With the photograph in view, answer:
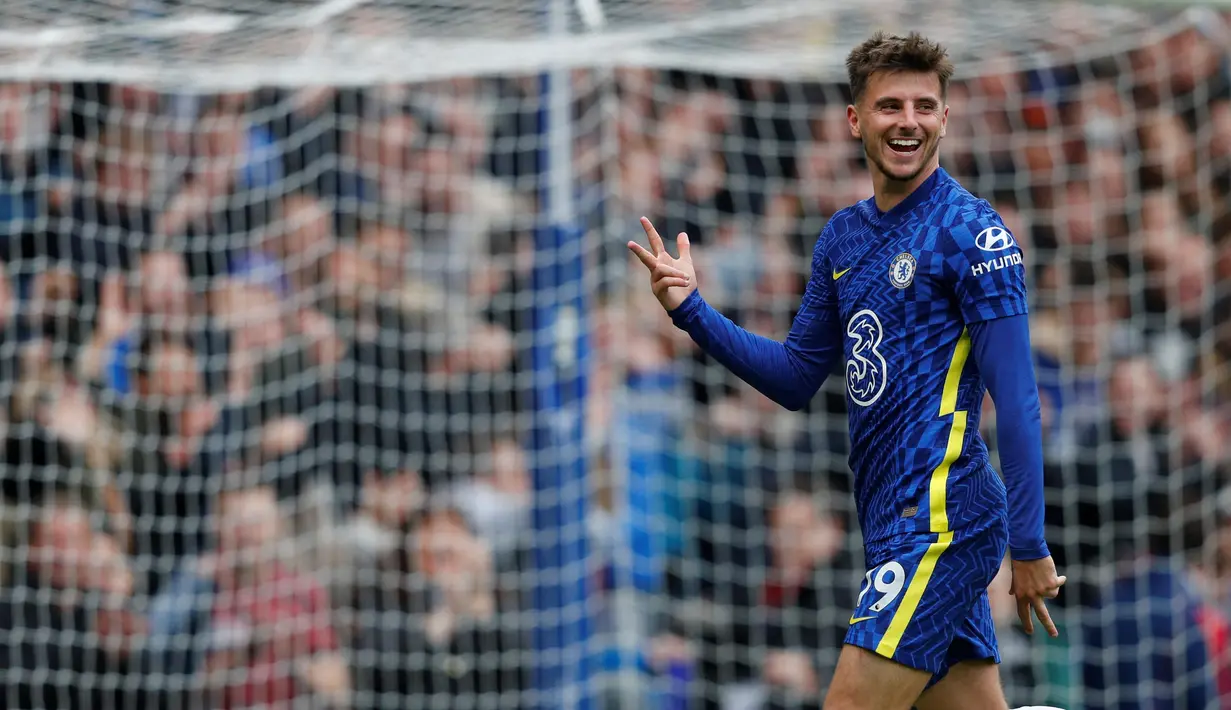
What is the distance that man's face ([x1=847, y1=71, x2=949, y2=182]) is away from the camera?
110 inches

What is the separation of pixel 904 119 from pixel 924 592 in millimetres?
841

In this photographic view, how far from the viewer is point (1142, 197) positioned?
628cm

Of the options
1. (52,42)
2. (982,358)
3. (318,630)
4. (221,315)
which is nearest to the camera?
(982,358)

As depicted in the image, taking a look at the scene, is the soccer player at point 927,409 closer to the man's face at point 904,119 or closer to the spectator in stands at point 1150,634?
the man's face at point 904,119

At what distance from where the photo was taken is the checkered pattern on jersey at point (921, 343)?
8.96 ft

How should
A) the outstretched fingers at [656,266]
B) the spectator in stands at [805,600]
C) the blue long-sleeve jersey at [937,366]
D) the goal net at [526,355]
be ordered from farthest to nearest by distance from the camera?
1. the spectator in stands at [805,600]
2. the goal net at [526,355]
3. the outstretched fingers at [656,266]
4. the blue long-sleeve jersey at [937,366]

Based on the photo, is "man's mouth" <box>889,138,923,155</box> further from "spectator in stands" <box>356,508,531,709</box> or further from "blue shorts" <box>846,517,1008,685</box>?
"spectator in stands" <box>356,508,531,709</box>

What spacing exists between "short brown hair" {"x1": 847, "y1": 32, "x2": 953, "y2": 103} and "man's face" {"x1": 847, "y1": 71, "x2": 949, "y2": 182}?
0.04 ft

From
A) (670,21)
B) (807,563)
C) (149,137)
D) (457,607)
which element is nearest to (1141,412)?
(807,563)

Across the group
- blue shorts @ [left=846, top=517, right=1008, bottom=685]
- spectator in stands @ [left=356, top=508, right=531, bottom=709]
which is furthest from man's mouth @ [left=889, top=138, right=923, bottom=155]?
spectator in stands @ [left=356, top=508, right=531, bottom=709]

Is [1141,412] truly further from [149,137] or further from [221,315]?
[149,137]

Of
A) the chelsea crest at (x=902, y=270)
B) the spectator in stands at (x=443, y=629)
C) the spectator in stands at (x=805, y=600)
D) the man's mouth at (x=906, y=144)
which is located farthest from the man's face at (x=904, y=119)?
the spectator in stands at (x=443, y=629)

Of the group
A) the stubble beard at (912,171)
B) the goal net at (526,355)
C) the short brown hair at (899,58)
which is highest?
the short brown hair at (899,58)

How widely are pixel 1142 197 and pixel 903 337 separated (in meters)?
3.87
